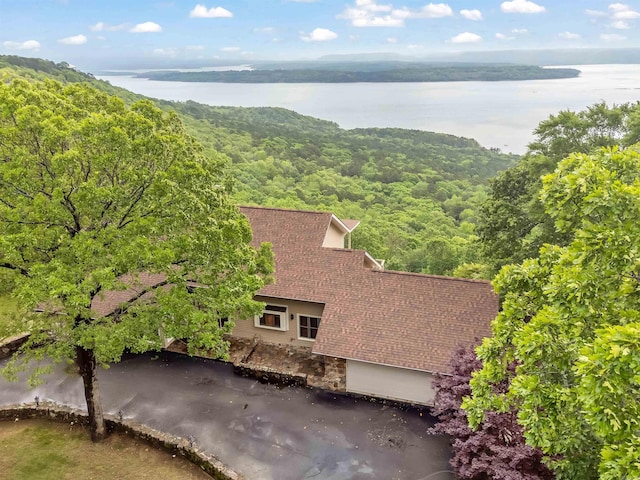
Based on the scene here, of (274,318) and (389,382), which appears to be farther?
(274,318)

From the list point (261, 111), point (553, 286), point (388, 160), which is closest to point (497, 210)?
point (553, 286)

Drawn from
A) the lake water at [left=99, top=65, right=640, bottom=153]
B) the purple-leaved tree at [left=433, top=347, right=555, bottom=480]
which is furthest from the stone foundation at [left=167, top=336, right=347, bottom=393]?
the lake water at [left=99, top=65, right=640, bottom=153]

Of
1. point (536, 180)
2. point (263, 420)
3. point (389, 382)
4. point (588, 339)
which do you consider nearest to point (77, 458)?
point (263, 420)

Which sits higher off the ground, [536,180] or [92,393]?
[536,180]

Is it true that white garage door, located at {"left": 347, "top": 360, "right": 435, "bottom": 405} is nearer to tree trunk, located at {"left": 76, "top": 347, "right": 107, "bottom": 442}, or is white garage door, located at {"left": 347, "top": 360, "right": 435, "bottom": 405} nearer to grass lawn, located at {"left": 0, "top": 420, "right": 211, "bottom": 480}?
grass lawn, located at {"left": 0, "top": 420, "right": 211, "bottom": 480}

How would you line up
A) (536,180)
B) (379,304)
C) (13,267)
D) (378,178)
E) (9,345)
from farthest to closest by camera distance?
(378,178), (536,180), (9,345), (379,304), (13,267)

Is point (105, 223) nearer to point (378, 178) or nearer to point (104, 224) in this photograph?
point (104, 224)

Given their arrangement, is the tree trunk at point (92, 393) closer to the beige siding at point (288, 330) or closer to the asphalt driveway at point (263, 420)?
the asphalt driveway at point (263, 420)
